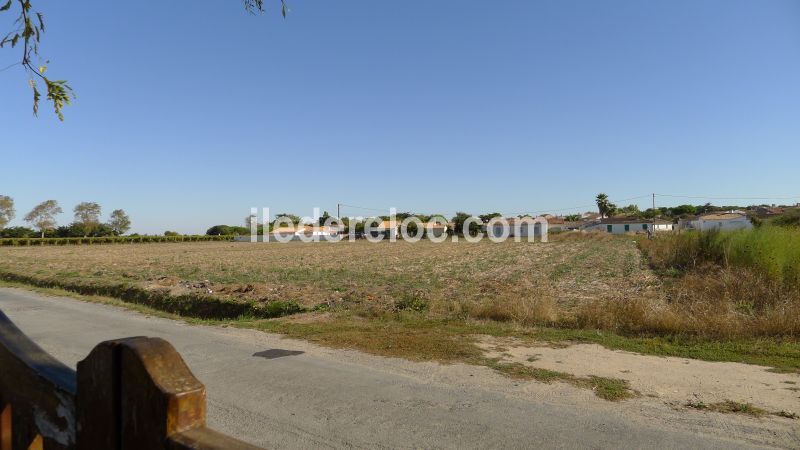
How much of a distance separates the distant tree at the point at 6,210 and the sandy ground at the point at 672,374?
120 meters

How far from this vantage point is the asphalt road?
4605 mm

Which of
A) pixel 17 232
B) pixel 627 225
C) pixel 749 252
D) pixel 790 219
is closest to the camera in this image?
pixel 749 252

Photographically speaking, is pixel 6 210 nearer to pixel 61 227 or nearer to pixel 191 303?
pixel 61 227

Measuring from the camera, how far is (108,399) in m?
1.14

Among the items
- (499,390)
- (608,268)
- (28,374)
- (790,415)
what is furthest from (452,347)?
(608,268)

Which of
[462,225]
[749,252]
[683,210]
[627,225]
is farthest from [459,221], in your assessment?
[749,252]

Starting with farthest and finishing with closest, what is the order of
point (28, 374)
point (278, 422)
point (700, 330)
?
1. point (700, 330)
2. point (278, 422)
3. point (28, 374)

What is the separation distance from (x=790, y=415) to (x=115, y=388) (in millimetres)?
6217

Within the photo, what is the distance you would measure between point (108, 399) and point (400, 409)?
4.56m

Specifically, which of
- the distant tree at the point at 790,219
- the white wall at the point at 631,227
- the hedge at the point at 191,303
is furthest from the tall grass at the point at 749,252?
the white wall at the point at 631,227

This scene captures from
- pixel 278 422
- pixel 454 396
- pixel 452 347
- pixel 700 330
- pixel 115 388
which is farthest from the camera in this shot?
pixel 700 330

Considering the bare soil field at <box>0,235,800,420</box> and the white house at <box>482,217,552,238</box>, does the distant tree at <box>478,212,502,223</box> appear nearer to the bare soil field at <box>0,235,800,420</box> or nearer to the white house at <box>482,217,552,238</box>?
the white house at <box>482,217,552,238</box>

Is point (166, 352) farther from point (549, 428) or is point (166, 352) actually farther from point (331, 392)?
point (331, 392)

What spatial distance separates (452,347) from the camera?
811 cm
